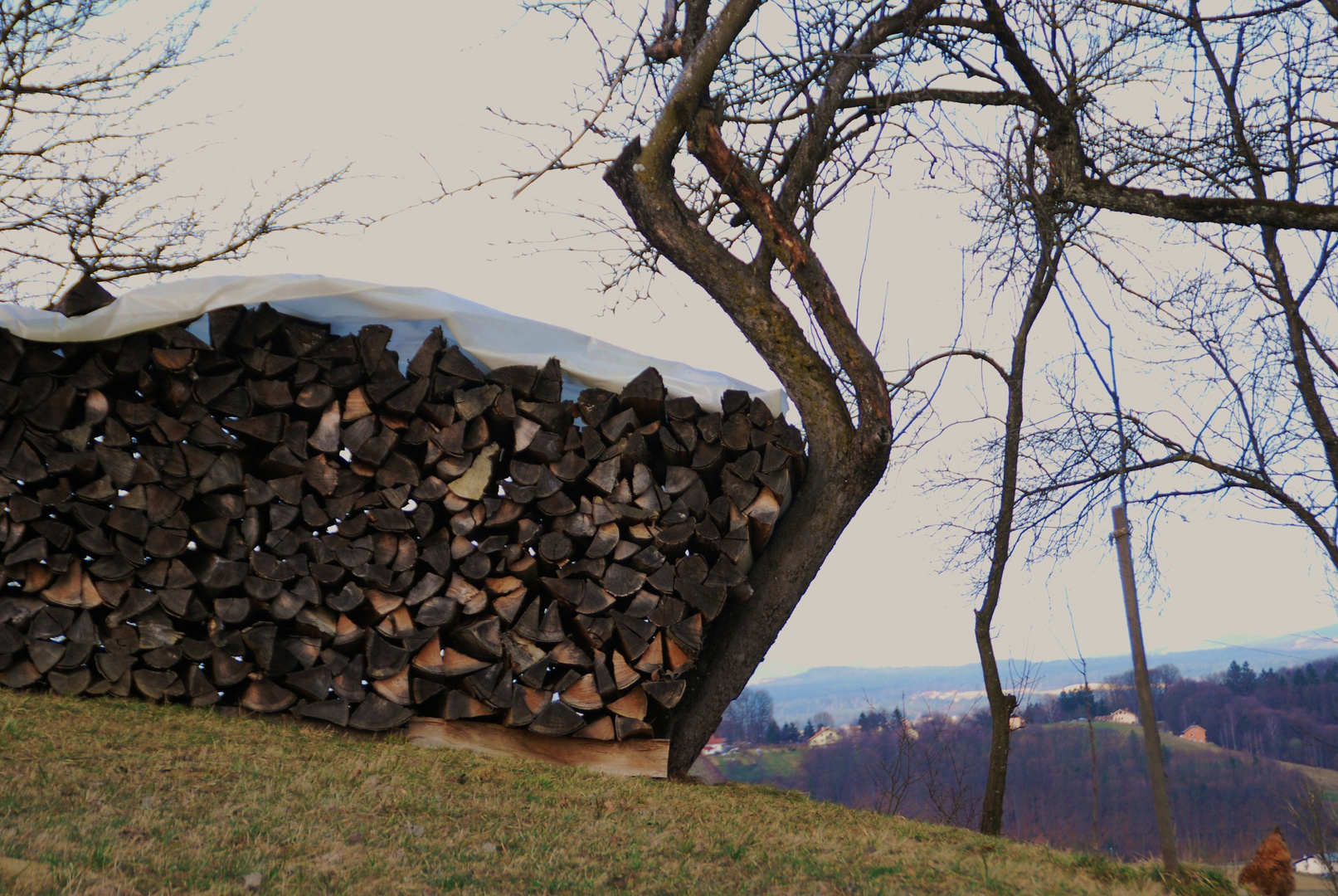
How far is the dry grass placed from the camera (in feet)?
7.93

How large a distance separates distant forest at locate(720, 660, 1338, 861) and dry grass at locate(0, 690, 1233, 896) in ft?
6.06

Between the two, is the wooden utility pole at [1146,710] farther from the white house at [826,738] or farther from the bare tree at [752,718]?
the white house at [826,738]

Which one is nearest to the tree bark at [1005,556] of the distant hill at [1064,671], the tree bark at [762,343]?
the distant hill at [1064,671]

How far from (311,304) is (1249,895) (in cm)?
463

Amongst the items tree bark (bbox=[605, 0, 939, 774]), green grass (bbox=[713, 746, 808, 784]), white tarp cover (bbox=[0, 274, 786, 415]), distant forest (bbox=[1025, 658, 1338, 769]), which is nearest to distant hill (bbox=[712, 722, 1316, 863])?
green grass (bbox=[713, 746, 808, 784])

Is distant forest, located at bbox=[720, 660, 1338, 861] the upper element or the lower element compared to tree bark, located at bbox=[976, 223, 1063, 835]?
lower

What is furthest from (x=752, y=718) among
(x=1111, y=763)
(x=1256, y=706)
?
(x=1256, y=706)

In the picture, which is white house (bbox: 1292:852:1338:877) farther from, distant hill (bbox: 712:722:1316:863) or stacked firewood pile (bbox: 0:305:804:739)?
stacked firewood pile (bbox: 0:305:804:739)

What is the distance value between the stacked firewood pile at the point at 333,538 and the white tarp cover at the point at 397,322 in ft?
0.36

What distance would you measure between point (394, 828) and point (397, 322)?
2.51m

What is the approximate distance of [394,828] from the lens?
289cm

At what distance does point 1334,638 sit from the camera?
6.41 metres

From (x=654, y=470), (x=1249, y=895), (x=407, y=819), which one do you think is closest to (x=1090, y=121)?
(x=654, y=470)

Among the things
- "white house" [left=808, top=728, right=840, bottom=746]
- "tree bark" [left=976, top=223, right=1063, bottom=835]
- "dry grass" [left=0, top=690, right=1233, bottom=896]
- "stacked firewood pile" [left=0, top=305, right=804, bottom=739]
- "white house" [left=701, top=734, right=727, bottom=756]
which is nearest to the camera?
"dry grass" [left=0, top=690, right=1233, bottom=896]
